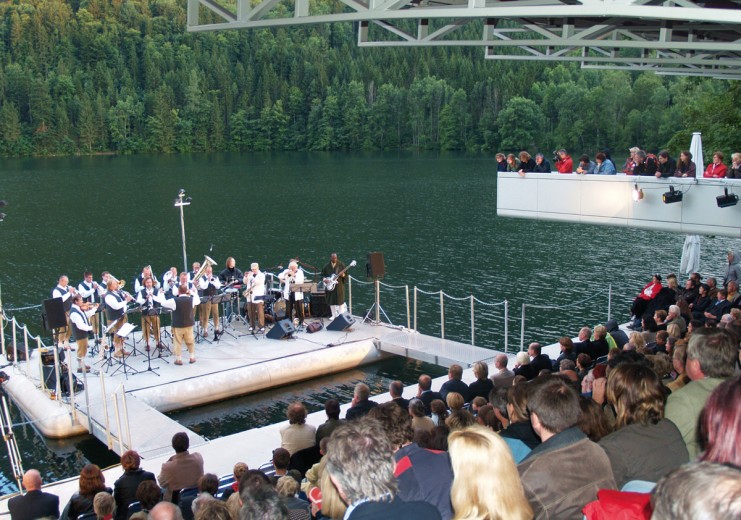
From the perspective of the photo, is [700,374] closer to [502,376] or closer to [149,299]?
[502,376]

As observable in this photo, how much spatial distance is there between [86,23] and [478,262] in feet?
351

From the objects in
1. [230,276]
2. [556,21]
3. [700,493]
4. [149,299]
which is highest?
[556,21]

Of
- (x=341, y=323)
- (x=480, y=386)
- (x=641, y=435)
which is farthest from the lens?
(x=341, y=323)

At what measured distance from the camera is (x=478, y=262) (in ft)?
101

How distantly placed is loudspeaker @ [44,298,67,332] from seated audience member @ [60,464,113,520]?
21.4 feet

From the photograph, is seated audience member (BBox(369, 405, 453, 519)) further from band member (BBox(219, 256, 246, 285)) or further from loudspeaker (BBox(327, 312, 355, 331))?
loudspeaker (BBox(327, 312, 355, 331))

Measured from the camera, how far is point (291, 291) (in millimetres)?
17109

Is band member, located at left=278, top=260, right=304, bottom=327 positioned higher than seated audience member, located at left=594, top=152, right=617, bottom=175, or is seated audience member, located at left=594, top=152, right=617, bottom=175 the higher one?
seated audience member, located at left=594, top=152, right=617, bottom=175

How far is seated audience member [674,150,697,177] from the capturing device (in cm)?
1480

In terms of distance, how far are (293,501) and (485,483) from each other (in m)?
2.33

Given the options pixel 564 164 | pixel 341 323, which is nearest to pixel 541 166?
pixel 564 164

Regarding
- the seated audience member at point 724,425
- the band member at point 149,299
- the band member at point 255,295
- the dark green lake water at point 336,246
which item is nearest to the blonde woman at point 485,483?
the seated audience member at point 724,425

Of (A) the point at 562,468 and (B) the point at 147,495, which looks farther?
(B) the point at 147,495

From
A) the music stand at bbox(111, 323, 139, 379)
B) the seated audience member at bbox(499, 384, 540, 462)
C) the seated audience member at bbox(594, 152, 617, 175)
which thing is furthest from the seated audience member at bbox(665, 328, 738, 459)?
the seated audience member at bbox(594, 152, 617, 175)
